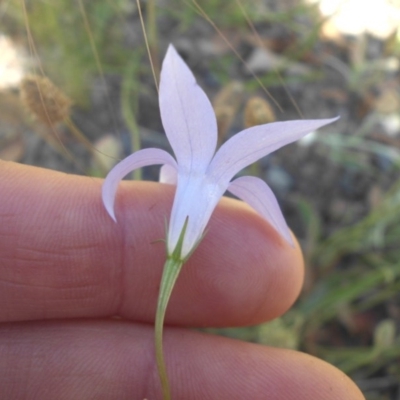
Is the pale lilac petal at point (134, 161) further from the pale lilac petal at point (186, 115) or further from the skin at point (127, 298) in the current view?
the skin at point (127, 298)

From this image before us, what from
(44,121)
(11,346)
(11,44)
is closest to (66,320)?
(11,346)

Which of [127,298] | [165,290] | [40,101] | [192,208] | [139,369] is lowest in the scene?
[139,369]

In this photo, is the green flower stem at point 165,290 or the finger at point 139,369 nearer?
the green flower stem at point 165,290

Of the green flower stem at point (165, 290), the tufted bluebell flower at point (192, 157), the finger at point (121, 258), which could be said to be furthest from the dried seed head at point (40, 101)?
the green flower stem at point (165, 290)

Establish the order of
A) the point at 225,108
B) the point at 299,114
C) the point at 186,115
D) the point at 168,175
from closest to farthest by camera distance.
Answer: the point at 186,115 → the point at 168,175 → the point at 225,108 → the point at 299,114

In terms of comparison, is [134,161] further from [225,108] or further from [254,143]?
[225,108]

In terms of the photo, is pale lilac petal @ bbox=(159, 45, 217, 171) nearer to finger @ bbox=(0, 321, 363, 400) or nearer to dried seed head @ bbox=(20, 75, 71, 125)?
dried seed head @ bbox=(20, 75, 71, 125)

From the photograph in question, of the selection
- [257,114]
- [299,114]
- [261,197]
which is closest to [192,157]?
[261,197]
